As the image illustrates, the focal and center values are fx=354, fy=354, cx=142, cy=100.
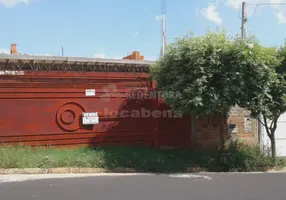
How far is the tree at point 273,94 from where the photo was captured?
11.0 metres

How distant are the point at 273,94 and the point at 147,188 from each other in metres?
6.35

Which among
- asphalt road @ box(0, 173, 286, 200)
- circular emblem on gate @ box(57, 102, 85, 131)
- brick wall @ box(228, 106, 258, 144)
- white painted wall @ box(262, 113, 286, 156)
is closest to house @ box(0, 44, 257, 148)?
circular emblem on gate @ box(57, 102, 85, 131)

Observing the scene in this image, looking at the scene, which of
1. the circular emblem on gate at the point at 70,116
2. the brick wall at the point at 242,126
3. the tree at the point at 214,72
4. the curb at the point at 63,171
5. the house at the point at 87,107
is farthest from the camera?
the brick wall at the point at 242,126

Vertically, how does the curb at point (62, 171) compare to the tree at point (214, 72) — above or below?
below

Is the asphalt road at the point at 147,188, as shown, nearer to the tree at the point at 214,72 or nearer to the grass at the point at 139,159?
the grass at the point at 139,159

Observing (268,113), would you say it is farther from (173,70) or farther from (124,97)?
(124,97)

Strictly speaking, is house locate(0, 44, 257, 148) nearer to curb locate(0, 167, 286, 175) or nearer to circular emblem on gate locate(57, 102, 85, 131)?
circular emblem on gate locate(57, 102, 85, 131)

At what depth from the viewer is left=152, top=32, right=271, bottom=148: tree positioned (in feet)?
34.4

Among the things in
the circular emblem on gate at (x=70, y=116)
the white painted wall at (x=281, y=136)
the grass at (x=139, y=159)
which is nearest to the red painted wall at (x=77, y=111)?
the circular emblem on gate at (x=70, y=116)

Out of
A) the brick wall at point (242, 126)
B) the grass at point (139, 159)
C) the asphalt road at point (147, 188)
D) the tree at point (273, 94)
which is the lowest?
the asphalt road at point (147, 188)

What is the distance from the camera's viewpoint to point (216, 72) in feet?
34.8

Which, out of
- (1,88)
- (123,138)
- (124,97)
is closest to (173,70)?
(124,97)

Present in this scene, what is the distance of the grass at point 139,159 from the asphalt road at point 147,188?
113 cm

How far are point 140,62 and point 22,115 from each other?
174 inches
